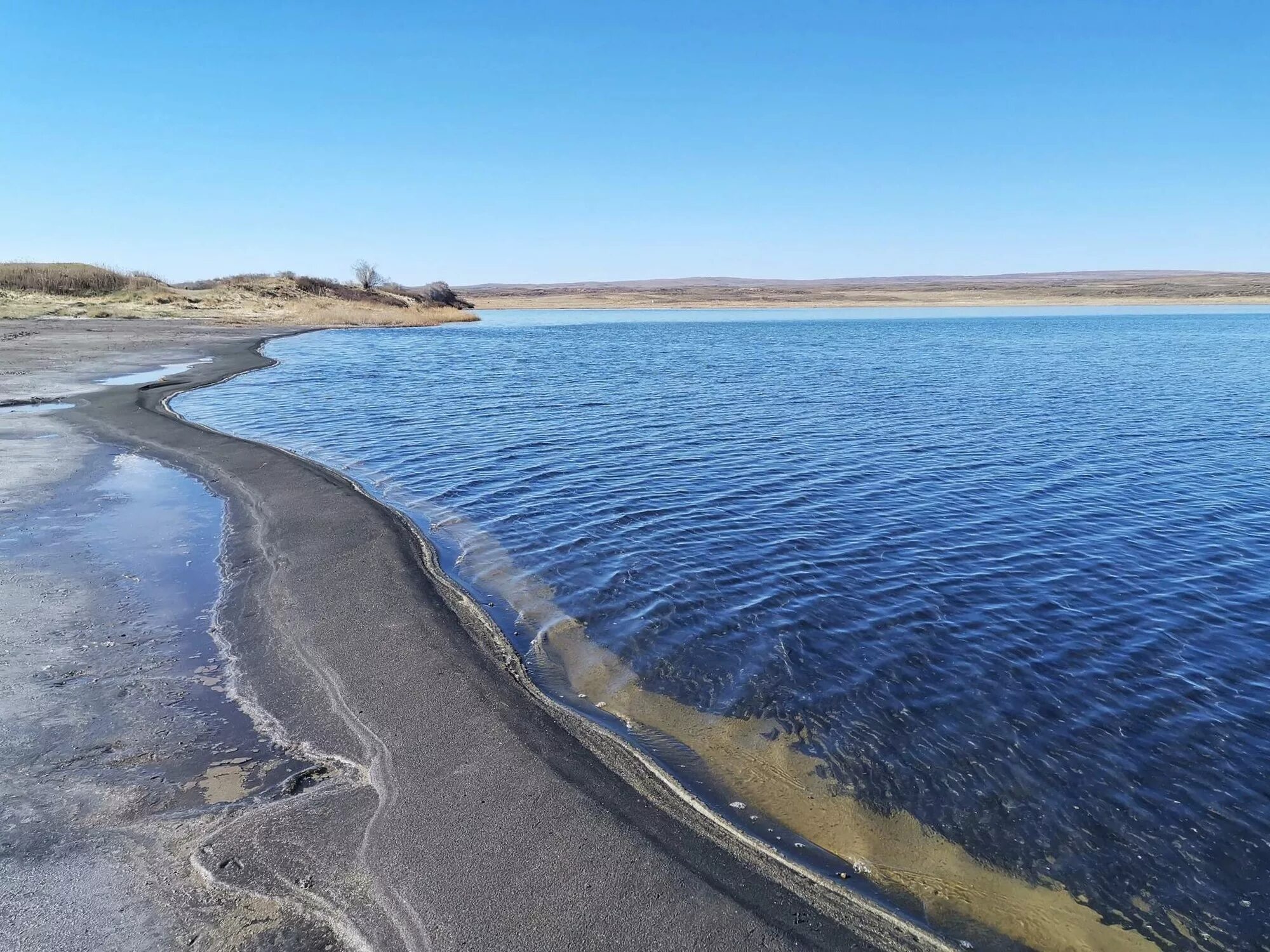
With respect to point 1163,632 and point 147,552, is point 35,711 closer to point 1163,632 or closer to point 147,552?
point 147,552

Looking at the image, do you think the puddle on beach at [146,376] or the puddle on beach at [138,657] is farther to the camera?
→ the puddle on beach at [146,376]

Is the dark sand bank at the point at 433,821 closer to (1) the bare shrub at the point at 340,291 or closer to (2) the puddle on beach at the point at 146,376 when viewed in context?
(2) the puddle on beach at the point at 146,376

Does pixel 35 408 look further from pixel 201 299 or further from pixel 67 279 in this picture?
pixel 67 279

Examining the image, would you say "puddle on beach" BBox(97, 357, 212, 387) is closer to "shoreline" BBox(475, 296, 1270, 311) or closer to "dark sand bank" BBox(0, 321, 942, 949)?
"dark sand bank" BBox(0, 321, 942, 949)

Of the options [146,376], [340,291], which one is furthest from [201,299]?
[146,376]

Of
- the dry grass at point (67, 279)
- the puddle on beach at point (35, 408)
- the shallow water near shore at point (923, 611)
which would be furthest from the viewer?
the dry grass at point (67, 279)

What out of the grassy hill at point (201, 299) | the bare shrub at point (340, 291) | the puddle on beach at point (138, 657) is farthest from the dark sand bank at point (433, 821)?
the bare shrub at point (340, 291)

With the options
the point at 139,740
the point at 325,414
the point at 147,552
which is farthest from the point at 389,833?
the point at 325,414
